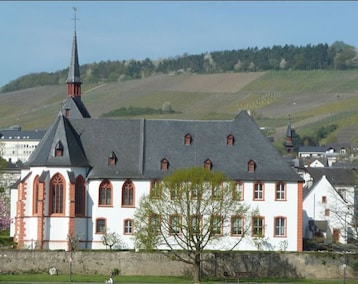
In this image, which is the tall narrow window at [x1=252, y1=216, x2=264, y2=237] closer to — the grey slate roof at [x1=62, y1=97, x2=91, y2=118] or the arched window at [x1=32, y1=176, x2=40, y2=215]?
the arched window at [x1=32, y1=176, x2=40, y2=215]

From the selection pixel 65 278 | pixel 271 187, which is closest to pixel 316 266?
pixel 271 187

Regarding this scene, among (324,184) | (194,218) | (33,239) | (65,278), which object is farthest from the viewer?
(324,184)

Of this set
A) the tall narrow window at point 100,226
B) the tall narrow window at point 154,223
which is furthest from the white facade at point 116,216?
the tall narrow window at point 154,223

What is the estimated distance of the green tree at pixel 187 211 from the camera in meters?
93.1

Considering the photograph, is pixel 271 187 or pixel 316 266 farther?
pixel 271 187

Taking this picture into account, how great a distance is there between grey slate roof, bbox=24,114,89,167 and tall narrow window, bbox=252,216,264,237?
1477 centimetres

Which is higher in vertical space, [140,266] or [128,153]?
[128,153]

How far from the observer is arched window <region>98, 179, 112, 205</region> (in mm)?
104062

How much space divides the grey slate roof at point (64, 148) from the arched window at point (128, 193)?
12.3ft

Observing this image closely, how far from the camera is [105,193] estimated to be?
10419cm

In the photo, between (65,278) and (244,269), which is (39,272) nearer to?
(65,278)

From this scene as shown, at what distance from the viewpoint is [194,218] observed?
94438mm

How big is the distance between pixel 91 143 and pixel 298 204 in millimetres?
18241

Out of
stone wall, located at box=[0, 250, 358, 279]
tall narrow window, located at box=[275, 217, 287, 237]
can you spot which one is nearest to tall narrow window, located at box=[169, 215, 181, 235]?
stone wall, located at box=[0, 250, 358, 279]
